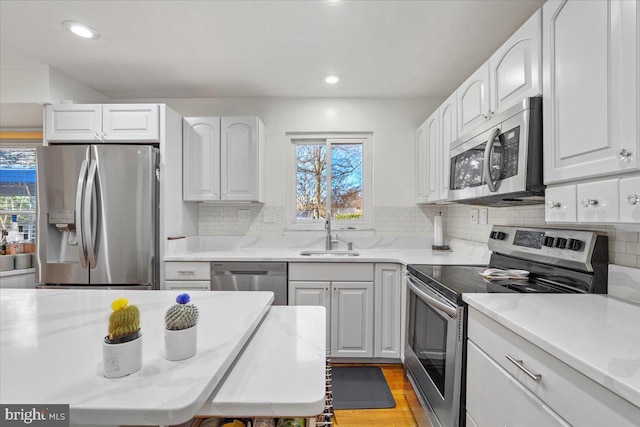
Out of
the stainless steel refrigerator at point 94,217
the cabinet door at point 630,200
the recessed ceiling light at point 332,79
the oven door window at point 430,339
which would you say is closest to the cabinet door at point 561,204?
the cabinet door at point 630,200

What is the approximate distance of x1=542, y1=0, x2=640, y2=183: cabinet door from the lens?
0.93 m

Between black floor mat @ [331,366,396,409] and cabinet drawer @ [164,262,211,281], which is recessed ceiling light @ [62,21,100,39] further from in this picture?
black floor mat @ [331,366,396,409]

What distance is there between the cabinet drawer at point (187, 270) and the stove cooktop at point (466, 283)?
5.37 feet

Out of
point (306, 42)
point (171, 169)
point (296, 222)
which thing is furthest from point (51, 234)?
point (306, 42)

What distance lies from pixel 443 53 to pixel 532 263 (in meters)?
1.58

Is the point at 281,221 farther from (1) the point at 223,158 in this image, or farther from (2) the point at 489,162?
(2) the point at 489,162

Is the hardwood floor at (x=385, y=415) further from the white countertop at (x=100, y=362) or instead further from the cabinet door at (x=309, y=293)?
the white countertop at (x=100, y=362)

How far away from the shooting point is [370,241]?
10.4 ft

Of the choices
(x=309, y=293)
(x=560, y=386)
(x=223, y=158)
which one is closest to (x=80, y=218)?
(x=223, y=158)

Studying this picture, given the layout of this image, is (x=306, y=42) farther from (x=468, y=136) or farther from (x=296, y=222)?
(x=296, y=222)

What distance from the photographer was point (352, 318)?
8.43 feet

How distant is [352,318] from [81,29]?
279 centimetres

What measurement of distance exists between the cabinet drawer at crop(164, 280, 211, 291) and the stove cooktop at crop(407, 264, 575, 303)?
1.64m

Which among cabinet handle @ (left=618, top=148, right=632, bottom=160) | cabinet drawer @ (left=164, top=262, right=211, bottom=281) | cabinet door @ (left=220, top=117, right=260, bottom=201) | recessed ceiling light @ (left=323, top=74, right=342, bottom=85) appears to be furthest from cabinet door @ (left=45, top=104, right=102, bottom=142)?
cabinet handle @ (left=618, top=148, right=632, bottom=160)
